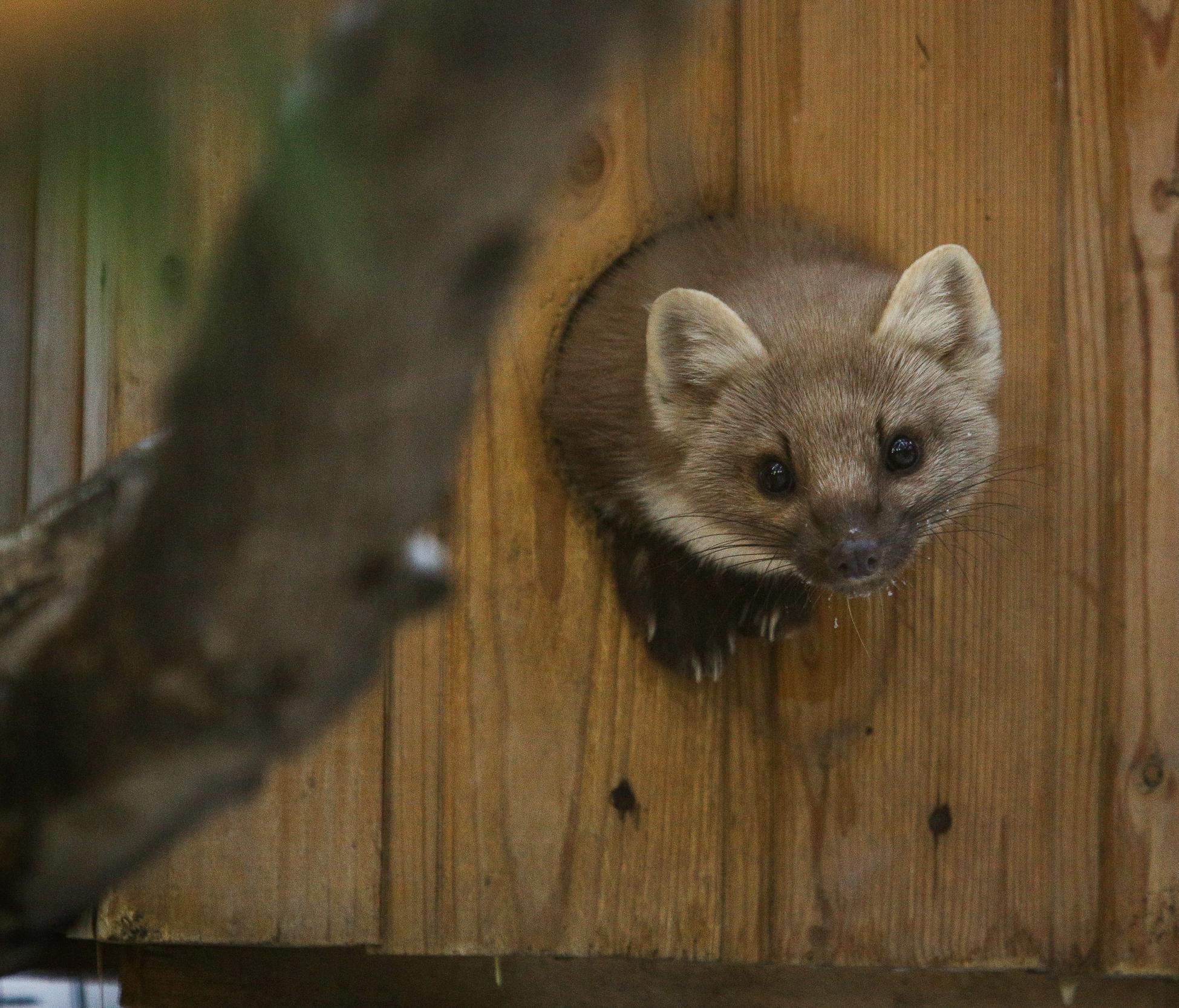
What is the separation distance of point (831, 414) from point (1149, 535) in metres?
0.79

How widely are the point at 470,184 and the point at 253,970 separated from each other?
302cm

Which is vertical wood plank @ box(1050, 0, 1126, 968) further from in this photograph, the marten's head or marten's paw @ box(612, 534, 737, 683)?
marten's paw @ box(612, 534, 737, 683)

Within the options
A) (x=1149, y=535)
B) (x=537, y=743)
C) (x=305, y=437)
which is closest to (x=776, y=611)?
(x=537, y=743)

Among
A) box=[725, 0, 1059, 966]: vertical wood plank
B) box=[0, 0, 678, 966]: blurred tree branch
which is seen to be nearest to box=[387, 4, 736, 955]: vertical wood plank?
box=[725, 0, 1059, 966]: vertical wood plank

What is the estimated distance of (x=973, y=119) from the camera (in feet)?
10.6

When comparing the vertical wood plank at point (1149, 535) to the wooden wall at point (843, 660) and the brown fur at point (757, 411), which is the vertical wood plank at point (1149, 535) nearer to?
the wooden wall at point (843, 660)

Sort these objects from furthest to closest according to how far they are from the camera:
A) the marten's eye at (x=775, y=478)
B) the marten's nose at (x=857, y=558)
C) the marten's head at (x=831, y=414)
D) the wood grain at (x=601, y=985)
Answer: the wood grain at (x=601, y=985) → the marten's eye at (x=775, y=478) → the marten's head at (x=831, y=414) → the marten's nose at (x=857, y=558)

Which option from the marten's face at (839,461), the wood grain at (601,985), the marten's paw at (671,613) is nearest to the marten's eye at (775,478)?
the marten's face at (839,461)

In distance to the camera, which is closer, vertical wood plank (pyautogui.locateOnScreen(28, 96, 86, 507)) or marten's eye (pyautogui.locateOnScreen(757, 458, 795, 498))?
marten's eye (pyautogui.locateOnScreen(757, 458, 795, 498))

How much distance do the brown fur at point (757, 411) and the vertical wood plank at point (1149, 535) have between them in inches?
14.6

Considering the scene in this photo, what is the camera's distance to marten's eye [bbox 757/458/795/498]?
3096 mm

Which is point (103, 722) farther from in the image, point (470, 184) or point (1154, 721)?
point (1154, 721)

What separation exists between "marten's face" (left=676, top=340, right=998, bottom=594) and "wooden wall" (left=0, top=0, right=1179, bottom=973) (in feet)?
0.70

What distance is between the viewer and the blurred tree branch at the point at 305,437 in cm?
80
